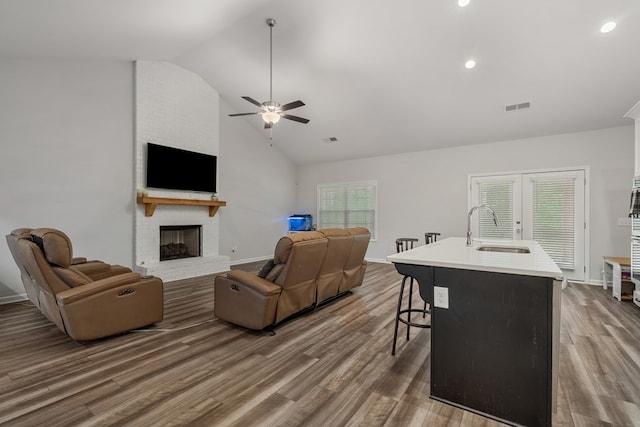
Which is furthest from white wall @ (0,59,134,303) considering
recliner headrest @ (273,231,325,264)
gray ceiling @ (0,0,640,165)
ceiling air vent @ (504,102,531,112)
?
ceiling air vent @ (504,102,531,112)

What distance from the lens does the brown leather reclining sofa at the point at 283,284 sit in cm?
296

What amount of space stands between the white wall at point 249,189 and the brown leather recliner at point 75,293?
3985 mm

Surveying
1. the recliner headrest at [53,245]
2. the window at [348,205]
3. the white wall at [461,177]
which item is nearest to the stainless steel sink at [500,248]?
the white wall at [461,177]

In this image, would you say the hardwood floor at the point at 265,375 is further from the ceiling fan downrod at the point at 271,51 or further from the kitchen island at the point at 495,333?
the ceiling fan downrod at the point at 271,51

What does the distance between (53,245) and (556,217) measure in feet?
24.2

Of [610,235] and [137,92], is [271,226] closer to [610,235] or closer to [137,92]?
[137,92]

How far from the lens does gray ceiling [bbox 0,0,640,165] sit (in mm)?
3521

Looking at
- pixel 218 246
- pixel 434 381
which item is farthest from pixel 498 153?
pixel 218 246

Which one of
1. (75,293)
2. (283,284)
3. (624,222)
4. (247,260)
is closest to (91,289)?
(75,293)

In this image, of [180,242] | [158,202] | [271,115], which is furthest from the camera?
[180,242]

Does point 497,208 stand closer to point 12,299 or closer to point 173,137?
point 173,137

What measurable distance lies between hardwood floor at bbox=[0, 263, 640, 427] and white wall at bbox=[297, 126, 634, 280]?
95.4 inches

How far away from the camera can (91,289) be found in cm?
272

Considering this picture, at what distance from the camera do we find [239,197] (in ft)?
24.0
